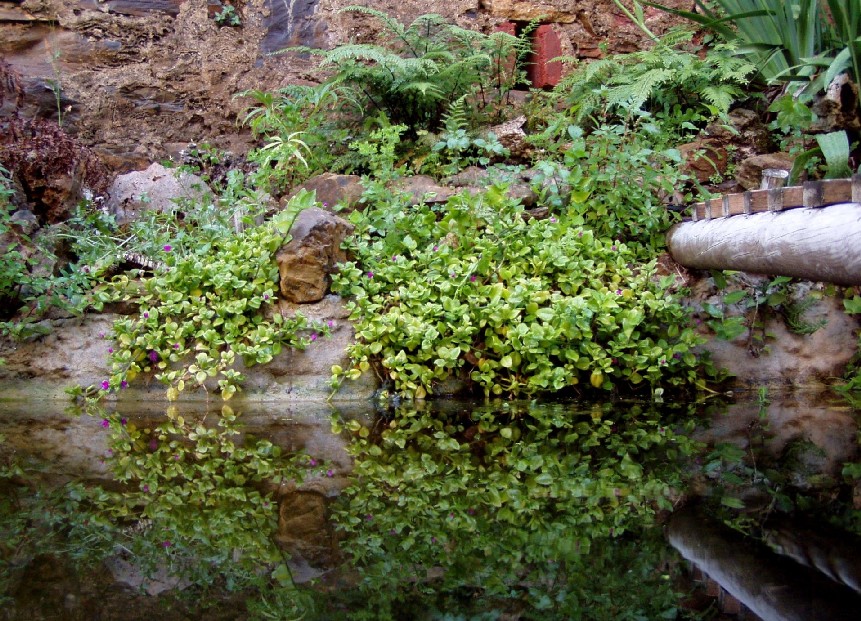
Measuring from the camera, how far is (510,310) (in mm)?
4094

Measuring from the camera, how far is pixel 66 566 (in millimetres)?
1725

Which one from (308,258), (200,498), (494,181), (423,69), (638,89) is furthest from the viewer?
(423,69)

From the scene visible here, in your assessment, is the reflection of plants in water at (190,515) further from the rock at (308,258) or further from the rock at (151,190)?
the rock at (151,190)

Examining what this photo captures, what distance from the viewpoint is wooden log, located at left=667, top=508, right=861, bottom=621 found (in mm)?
1489

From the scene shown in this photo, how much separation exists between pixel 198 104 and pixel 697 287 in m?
4.63

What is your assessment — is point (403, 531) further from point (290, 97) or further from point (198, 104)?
point (198, 104)

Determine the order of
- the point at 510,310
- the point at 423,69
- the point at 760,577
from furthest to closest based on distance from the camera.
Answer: the point at 423,69
the point at 510,310
the point at 760,577

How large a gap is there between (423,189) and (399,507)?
10.9ft

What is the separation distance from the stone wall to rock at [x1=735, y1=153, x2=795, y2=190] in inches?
82.8

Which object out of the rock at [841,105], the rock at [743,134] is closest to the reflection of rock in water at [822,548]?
the rock at [841,105]

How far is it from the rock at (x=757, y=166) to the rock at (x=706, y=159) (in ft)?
0.56

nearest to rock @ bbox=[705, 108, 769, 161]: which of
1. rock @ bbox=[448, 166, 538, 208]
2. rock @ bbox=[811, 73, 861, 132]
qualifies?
rock @ bbox=[811, 73, 861, 132]

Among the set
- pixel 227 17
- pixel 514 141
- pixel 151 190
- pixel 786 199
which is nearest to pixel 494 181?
pixel 514 141

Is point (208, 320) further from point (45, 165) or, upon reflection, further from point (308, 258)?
point (45, 165)
